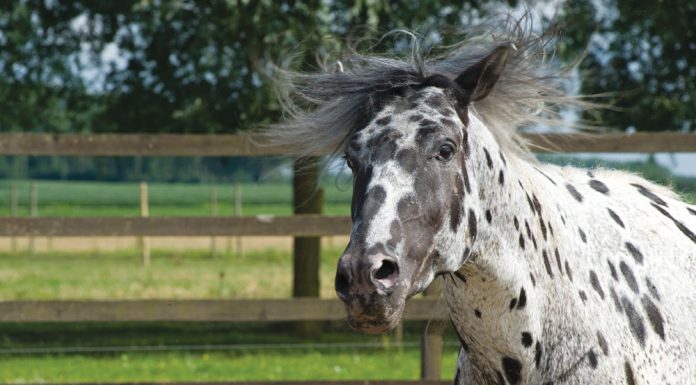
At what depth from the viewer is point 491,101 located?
3129mm

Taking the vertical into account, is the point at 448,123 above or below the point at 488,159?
above

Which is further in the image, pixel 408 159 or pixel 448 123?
pixel 448 123

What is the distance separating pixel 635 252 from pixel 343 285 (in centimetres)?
121

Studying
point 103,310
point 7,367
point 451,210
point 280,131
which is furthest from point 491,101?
point 7,367

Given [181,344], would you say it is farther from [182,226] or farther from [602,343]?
[602,343]

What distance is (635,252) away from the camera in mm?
3348

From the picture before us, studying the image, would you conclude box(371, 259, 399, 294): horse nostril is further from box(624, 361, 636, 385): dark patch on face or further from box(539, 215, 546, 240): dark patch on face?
box(624, 361, 636, 385): dark patch on face

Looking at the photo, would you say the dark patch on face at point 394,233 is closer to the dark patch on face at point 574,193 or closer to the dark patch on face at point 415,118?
the dark patch on face at point 415,118

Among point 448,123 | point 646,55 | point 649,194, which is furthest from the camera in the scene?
point 646,55

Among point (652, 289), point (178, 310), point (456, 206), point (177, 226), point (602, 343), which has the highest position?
point (456, 206)

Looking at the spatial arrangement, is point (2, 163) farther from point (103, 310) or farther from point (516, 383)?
point (516, 383)

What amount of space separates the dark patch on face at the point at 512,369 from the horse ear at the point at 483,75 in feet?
2.59

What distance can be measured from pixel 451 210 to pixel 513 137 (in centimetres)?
53

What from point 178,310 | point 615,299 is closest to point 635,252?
point 615,299
